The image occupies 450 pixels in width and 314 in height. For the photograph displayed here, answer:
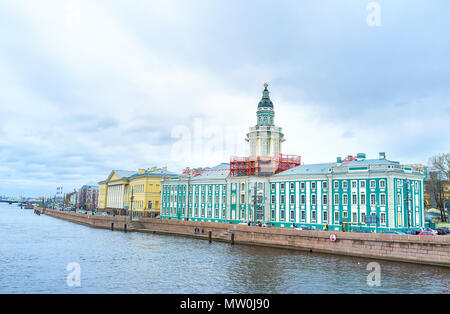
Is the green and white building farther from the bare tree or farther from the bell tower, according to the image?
the bare tree

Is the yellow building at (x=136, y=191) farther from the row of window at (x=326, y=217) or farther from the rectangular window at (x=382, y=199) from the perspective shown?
the rectangular window at (x=382, y=199)

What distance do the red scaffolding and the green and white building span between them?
48.7 inches

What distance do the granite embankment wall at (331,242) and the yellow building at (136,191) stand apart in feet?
108

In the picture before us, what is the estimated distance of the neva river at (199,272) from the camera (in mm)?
27641

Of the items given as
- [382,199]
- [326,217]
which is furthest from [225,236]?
[382,199]

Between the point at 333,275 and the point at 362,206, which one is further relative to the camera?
the point at 362,206

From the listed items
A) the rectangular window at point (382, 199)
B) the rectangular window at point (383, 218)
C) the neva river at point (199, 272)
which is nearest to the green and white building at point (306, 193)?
the rectangular window at point (382, 199)

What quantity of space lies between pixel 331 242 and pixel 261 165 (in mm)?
27720

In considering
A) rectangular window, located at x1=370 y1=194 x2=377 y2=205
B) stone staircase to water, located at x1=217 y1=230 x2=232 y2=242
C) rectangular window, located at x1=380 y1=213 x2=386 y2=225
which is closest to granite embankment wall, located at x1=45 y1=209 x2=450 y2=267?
stone staircase to water, located at x1=217 y1=230 x2=232 y2=242

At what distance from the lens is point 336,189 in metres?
57.2

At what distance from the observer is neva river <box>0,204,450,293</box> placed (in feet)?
90.7
